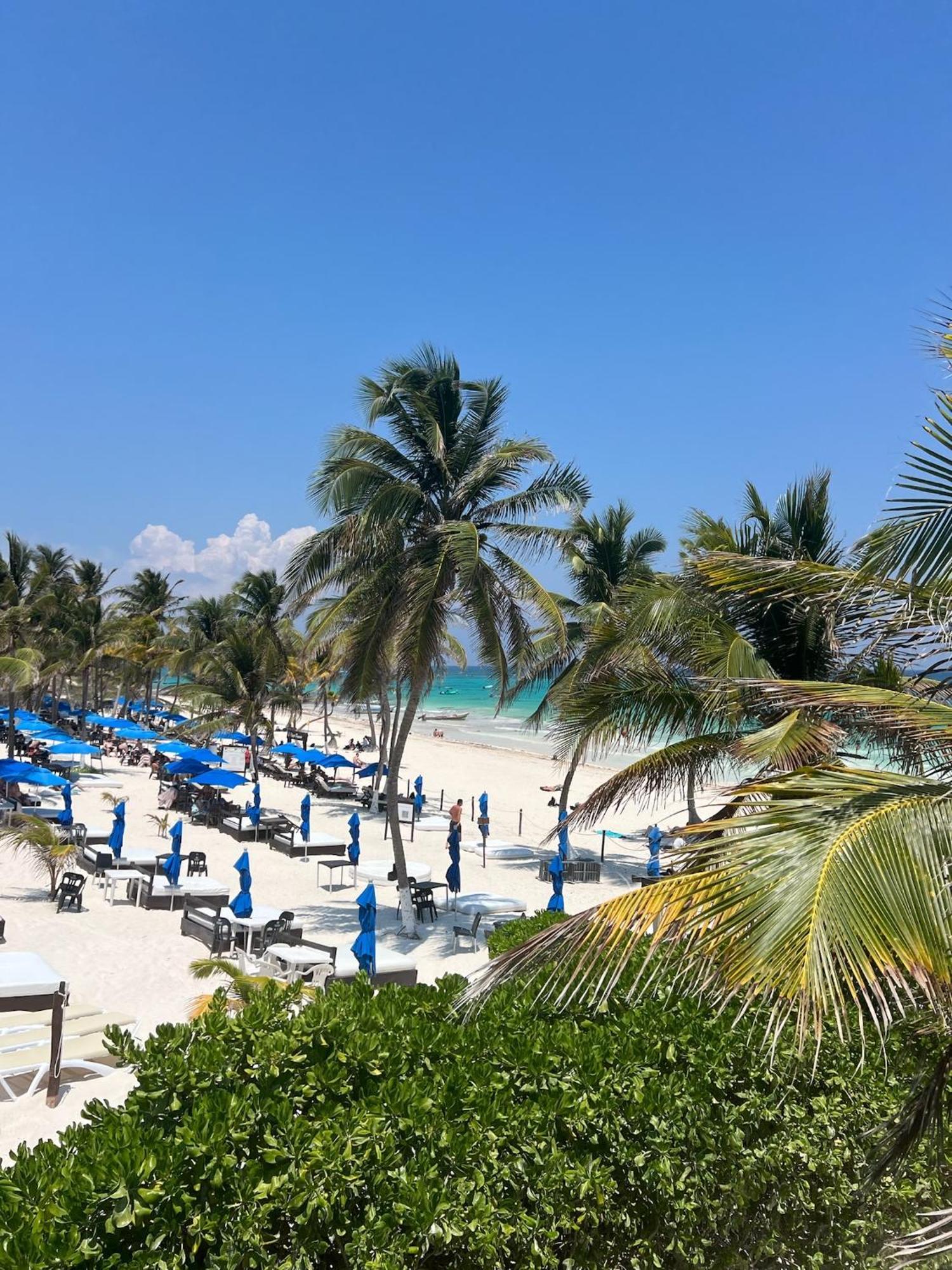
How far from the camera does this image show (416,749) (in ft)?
187

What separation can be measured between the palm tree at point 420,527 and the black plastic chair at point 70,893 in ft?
17.0

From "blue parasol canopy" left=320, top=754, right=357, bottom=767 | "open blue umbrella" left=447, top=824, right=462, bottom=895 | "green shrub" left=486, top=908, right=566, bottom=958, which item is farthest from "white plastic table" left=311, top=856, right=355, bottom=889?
"green shrub" left=486, top=908, right=566, bottom=958

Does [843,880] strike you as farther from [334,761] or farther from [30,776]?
[334,761]

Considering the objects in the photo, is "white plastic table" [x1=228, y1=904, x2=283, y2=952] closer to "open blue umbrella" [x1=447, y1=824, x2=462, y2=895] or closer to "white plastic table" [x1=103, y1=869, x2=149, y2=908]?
"white plastic table" [x1=103, y1=869, x2=149, y2=908]

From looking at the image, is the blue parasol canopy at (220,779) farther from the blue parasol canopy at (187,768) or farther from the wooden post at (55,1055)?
the wooden post at (55,1055)

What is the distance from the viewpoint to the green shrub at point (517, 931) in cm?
586

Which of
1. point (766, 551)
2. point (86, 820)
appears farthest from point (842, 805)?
point (86, 820)

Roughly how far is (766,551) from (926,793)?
554cm

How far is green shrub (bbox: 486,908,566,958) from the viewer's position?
231 inches

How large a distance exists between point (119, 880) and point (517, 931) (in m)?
11.7

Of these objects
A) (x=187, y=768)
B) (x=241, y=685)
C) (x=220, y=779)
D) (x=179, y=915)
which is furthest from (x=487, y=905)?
(x=241, y=685)

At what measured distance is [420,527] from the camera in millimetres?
13898

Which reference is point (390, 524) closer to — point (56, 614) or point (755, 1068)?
point (755, 1068)

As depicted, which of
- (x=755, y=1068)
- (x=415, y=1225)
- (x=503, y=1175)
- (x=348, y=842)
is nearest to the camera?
→ (x=415, y=1225)
